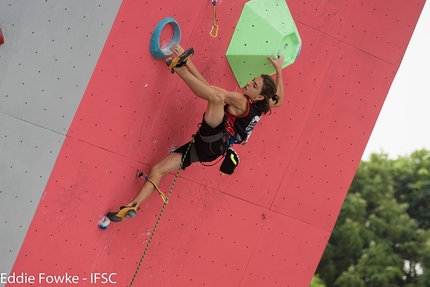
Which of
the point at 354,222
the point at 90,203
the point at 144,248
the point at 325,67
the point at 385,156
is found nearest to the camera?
the point at 90,203

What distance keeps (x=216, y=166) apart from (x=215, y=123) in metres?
0.61

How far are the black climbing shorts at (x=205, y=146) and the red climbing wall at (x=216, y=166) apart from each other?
18 cm

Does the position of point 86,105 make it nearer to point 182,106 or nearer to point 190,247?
point 182,106

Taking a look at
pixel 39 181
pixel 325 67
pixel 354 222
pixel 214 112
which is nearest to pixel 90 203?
pixel 39 181

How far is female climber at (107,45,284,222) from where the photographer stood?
3.72 m

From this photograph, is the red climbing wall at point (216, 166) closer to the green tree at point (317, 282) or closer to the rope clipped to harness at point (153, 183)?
the rope clipped to harness at point (153, 183)

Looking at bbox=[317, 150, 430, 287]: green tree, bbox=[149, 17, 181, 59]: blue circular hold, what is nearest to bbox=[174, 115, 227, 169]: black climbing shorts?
bbox=[149, 17, 181, 59]: blue circular hold

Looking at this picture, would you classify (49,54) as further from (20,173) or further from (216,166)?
(216,166)

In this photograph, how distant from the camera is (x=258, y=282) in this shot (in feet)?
15.1

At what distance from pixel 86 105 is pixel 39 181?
1.64ft

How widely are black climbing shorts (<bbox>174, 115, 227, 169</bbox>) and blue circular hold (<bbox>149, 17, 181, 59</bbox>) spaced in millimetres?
464

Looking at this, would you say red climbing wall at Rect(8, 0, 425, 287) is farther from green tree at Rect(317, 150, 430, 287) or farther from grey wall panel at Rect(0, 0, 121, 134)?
green tree at Rect(317, 150, 430, 287)

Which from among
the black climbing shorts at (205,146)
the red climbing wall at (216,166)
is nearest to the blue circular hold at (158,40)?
the red climbing wall at (216,166)

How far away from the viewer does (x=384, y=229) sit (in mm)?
16125
